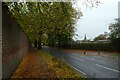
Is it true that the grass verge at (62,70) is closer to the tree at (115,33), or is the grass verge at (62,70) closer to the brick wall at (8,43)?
the brick wall at (8,43)

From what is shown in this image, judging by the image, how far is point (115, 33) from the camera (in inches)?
1905

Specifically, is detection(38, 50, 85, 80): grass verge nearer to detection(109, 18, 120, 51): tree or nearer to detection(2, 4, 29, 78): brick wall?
detection(2, 4, 29, 78): brick wall

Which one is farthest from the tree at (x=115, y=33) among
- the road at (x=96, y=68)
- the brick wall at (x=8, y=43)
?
the brick wall at (x=8, y=43)

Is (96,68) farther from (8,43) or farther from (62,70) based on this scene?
(8,43)

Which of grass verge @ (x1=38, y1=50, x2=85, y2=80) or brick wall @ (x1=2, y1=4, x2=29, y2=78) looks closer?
brick wall @ (x1=2, y1=4, x2=29, y2=78)

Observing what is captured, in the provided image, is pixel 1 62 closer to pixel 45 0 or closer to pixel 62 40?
pixel 45 0

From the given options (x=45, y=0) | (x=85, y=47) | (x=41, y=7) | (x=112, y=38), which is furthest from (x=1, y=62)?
(x=85, y=47)

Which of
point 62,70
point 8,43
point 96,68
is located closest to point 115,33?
point 96,68

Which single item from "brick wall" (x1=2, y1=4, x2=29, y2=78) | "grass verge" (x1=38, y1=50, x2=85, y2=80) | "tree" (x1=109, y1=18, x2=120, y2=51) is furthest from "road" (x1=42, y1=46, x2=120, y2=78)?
"tree" (x1=109, y1=18, x2=120, y2=51)

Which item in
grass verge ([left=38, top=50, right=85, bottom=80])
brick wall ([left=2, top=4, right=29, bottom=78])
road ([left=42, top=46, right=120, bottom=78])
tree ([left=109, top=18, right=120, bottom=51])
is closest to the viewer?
brick wall ([left=2, top=4, right=29, bottom=78])

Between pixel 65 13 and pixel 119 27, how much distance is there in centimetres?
3841

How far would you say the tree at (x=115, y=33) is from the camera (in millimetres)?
46875

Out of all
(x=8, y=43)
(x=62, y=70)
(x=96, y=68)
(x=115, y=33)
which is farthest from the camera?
(x=115, y=33)

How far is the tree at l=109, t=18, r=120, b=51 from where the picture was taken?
46875 mm
